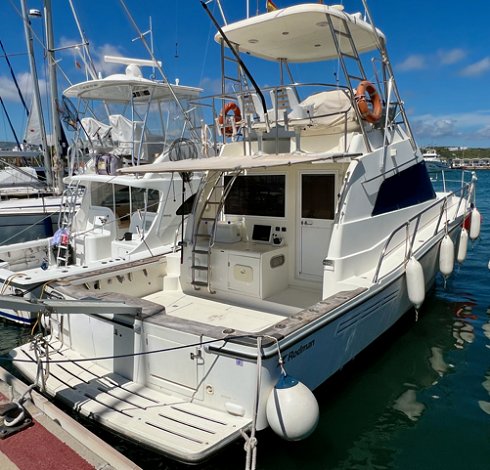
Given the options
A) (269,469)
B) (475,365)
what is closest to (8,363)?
(269,469)

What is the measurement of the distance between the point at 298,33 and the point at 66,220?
6.91 m

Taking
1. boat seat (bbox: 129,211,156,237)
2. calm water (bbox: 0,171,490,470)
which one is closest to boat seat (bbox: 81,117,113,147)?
boat seat (bbox: 129,211,156,237)

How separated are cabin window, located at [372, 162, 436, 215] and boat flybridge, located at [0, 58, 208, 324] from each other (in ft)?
13.4

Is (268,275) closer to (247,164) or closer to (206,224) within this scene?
(206,224)

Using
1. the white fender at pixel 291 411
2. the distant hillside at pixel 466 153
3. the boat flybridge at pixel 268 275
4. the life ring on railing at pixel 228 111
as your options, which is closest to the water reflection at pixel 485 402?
the boat flybridge at pixel 268 275

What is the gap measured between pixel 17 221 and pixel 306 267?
9151mm

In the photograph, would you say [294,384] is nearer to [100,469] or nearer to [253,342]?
[253,342]

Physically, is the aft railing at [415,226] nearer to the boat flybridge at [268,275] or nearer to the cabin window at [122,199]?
the boat flybridge at [268,275]

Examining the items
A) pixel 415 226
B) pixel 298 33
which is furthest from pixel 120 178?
pixel 415 226

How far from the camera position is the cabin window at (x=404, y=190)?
5945 mm

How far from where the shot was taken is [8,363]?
5871 millimetres

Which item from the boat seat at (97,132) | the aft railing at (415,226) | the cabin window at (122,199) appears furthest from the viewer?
the boat seat at (97,132)

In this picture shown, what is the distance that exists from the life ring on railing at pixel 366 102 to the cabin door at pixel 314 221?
0.86 metres

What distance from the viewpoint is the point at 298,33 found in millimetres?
6398
